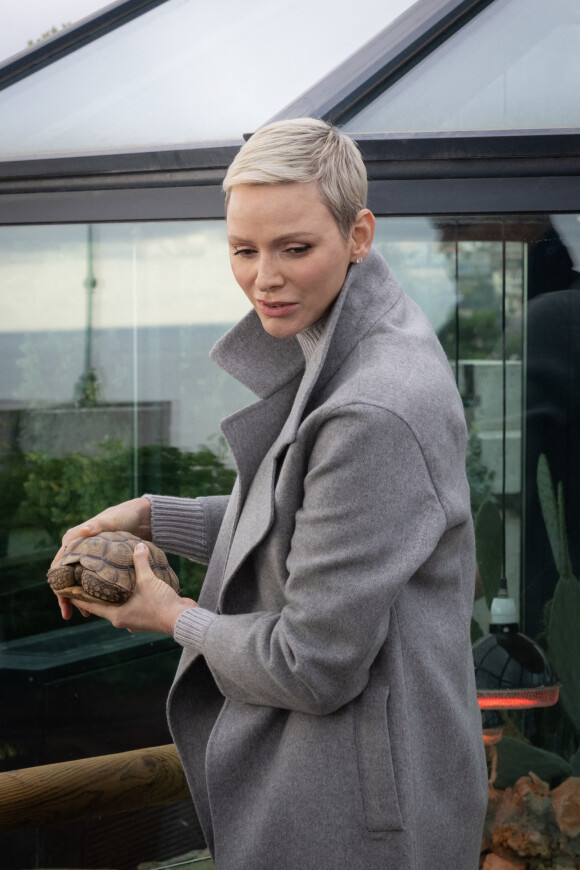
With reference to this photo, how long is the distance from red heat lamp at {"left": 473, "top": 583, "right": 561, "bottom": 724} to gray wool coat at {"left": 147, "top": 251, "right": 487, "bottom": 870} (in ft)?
4.01

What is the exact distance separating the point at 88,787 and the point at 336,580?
1123 mm

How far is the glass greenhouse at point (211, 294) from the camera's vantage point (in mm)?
2762

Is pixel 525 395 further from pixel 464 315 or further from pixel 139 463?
pixel 139 463

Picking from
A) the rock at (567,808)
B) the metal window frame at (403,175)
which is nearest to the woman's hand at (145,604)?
the metal window frame at (403,175)

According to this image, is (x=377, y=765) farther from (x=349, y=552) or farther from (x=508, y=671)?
(x=508, y=671)

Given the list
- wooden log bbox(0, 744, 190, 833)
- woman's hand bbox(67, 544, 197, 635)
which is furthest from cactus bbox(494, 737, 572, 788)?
woman's hand bbox(67, 544, 197, 635)

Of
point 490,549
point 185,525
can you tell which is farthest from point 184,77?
point 185,525

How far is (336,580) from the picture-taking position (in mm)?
1260

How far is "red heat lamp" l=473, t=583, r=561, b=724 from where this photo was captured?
2.72 meters

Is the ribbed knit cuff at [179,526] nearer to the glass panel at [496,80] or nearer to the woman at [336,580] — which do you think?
the woman at [336,580]

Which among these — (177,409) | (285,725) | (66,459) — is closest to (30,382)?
(66,459)

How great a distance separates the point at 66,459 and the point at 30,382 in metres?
0.31

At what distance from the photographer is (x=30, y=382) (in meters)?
3.39

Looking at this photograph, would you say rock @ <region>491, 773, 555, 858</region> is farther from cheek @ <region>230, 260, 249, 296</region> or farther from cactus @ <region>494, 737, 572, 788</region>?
cheek @ <region>230, 260, 249, 296</region>
